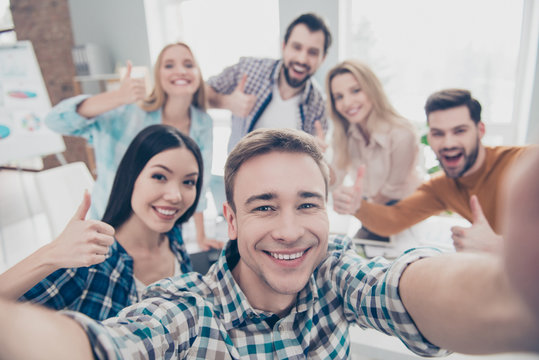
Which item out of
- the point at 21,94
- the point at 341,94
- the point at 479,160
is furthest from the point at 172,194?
the point at 21,94

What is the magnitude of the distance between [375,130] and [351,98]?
21cm

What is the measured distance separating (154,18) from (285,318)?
4.32 metres

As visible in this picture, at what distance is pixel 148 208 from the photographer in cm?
113

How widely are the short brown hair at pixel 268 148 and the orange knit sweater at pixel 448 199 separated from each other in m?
0.87

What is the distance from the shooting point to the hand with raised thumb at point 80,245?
831 millimetres

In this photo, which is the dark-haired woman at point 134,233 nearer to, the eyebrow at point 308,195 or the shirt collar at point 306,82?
the eyebrow at point 308,195

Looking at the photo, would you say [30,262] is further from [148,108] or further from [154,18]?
[154,18]

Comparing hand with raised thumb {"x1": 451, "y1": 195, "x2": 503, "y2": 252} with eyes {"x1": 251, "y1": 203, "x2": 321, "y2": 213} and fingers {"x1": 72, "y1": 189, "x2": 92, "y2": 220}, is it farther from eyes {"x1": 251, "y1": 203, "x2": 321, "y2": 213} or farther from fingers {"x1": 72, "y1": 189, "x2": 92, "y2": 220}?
fingers {"x1": 72, "y1": 189, "x2": 92, "y2": 220}

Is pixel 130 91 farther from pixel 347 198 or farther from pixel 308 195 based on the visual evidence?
pixel 308 195

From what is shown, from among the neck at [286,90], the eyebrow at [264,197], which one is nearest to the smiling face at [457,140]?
the neck at [286,90]

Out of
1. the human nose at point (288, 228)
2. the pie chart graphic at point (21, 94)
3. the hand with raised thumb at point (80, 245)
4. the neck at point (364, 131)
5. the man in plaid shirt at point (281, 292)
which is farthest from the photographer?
the pie chart graphic at point (21, 94)

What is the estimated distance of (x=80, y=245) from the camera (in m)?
0.84

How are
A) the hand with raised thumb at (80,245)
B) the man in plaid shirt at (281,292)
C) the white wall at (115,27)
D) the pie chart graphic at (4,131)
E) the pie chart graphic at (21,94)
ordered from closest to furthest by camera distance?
the man in plaid shirt at (281,292) → the hand with raised thumb at (80,245) → the pie chart graphic at (4,131) → the pie chart graphic at (21,94) → the white wall at (115,27)

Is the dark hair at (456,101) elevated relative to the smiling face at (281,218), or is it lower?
elevated
